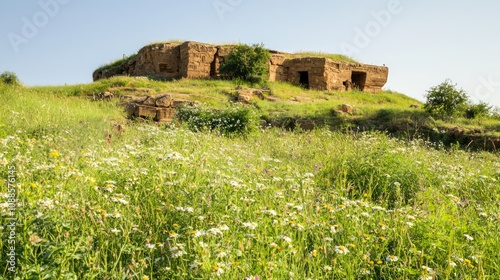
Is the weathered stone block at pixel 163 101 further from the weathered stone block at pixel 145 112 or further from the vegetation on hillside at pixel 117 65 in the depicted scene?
the vegetation on hillside at pixel 117 65

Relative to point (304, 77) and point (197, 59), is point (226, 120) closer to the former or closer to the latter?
point (197, 59)

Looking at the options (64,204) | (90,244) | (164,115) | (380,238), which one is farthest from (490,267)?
(164,115)

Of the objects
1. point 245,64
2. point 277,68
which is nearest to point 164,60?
point 245,64

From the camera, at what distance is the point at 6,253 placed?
268 centimetres

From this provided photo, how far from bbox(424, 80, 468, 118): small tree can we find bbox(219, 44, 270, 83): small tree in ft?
32.6

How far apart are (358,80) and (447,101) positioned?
447 inches

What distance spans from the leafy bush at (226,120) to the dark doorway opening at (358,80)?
1534 centimetres

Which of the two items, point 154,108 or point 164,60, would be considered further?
point 164,60

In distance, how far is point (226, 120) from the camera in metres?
11.9

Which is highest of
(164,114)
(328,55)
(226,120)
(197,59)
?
(328,55)

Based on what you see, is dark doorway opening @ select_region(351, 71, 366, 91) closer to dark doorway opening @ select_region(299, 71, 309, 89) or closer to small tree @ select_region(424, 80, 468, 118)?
dark doorway opening @ select_region(299, 71, 309, 89)

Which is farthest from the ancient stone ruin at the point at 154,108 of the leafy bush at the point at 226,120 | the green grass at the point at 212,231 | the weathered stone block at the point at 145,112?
the green grass at the point at 212,231

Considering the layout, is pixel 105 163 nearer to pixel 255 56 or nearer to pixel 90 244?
pixel 90 244

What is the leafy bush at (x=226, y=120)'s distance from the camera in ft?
37.5
